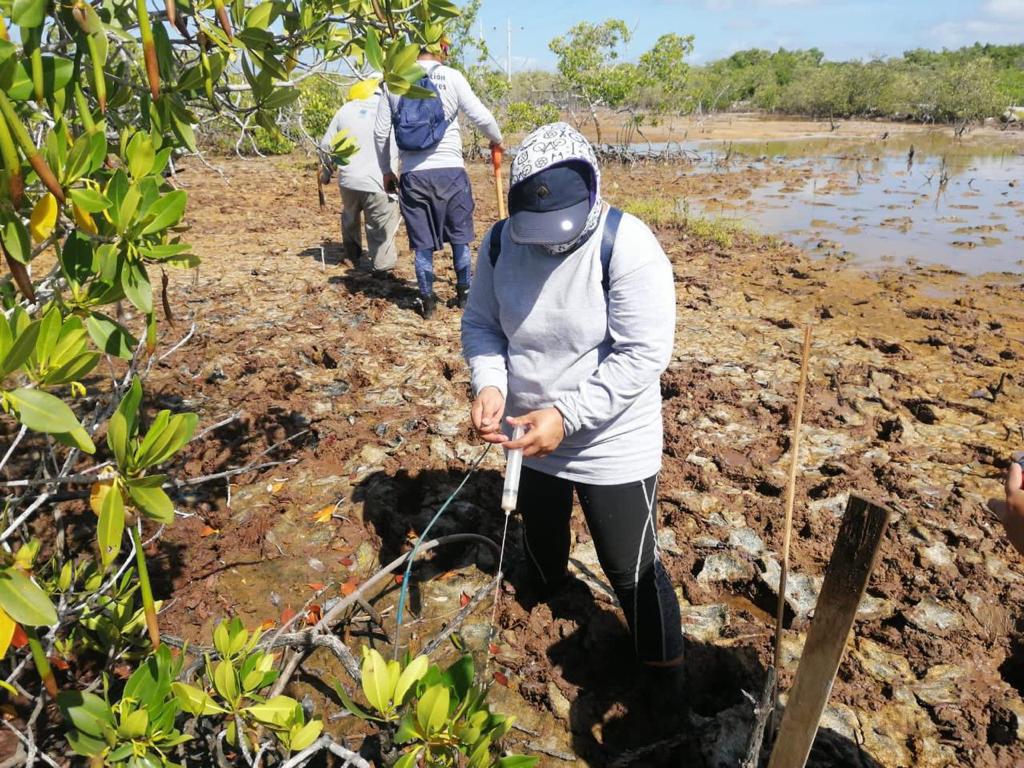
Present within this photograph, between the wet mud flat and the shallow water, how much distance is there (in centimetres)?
269

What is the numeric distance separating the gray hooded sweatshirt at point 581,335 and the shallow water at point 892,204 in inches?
284

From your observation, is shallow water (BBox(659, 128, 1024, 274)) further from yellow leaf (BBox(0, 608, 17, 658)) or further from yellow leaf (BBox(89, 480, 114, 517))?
yellow leaf (BBox(0, 608, 17, 658))

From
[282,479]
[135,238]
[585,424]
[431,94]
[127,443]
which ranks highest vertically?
[431,94]

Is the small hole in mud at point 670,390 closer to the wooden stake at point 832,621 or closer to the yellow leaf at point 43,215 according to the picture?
the wooden stake at point 832,621

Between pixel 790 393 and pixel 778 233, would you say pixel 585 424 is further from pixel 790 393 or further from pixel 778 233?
pixel 778 233

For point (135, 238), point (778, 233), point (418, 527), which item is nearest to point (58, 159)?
point (135, 238)

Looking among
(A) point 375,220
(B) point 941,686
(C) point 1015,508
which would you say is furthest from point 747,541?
(A) point 375,220

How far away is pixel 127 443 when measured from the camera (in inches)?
45.4

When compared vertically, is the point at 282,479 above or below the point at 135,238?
below

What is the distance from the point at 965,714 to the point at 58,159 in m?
3.00

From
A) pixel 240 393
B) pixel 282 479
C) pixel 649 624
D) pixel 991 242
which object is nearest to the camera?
pixel 649 624

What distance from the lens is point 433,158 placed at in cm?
491

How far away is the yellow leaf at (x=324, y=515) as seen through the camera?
3.27m

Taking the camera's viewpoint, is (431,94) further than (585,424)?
No
